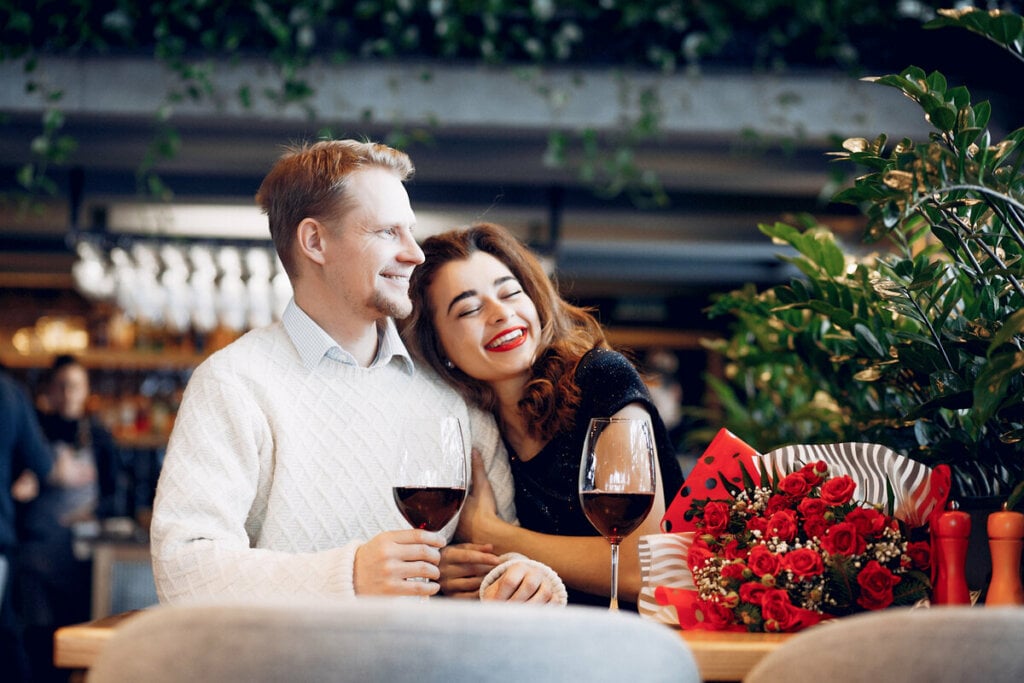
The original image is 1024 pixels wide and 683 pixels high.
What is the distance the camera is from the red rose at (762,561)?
1.30 m

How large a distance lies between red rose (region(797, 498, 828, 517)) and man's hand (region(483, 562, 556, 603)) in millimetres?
386

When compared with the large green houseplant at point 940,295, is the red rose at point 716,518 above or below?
below

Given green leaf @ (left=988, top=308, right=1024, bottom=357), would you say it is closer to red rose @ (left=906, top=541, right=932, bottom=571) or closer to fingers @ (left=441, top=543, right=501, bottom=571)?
red rose @ (left=906, top=541, right=932, bottom=571)

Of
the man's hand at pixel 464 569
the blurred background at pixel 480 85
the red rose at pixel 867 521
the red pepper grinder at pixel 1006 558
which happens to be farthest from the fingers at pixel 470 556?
the blurred background at pixel 480 85

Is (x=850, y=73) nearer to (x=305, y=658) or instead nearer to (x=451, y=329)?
(x=451, y=329)

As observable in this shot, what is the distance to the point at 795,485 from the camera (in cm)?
138

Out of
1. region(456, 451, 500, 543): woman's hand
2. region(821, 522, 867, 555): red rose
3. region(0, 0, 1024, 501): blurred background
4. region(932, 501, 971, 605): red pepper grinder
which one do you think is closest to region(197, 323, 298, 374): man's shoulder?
region(456, 451, 500, 543): woman's hand

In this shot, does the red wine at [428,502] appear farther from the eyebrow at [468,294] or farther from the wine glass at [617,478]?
the eyebrow at [468,294]

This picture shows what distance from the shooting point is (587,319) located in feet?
7.00

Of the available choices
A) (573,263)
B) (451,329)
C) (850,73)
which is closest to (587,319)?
(451,329)

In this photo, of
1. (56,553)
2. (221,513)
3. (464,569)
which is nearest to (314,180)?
(221,513)

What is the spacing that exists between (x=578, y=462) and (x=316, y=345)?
1.61ft

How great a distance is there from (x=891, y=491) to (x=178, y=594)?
39.2 inches

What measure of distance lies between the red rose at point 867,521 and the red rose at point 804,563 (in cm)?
7
